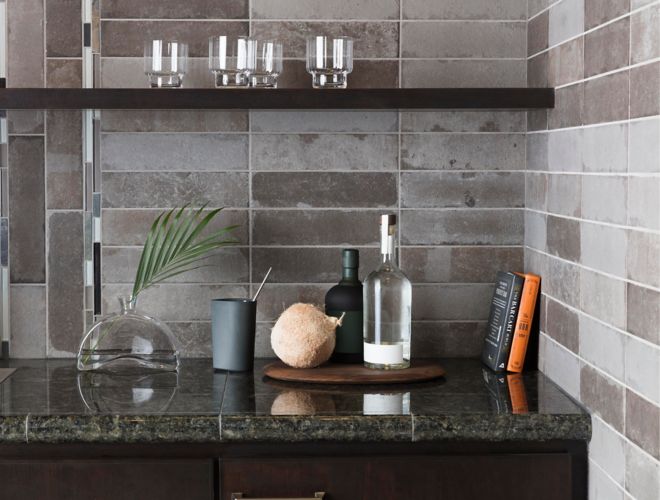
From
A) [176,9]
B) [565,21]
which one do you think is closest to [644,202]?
[565,21]

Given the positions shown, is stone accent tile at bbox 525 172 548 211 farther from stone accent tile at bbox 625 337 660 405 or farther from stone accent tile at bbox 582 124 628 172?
stone accent tile at bbox 625 337 660 405

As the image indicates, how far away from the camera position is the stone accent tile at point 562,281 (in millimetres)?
1963

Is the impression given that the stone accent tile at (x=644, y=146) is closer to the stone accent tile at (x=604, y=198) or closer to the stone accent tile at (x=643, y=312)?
the stone accent tile at (x=604, y=198)

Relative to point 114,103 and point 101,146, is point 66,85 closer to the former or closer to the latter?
point 101,146

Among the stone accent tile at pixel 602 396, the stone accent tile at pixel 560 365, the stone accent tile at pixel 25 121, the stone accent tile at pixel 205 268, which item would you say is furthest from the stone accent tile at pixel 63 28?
the stone accent tile at pixel 602 396

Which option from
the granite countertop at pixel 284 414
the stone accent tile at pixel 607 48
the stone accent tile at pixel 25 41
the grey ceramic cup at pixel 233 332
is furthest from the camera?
the stone accent tile at pixel 25 41

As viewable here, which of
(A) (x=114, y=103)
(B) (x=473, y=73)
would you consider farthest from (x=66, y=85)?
(B) (x=473, y=73)

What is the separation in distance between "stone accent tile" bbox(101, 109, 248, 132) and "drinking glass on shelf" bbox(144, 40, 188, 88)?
0.17 meters

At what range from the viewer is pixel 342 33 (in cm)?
239

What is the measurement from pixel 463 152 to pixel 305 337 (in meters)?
0.62

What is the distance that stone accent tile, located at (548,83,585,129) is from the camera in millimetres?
1950

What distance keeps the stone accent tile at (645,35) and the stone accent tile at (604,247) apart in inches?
11.7

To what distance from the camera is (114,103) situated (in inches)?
83.7

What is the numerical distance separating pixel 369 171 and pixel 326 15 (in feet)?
1.28
